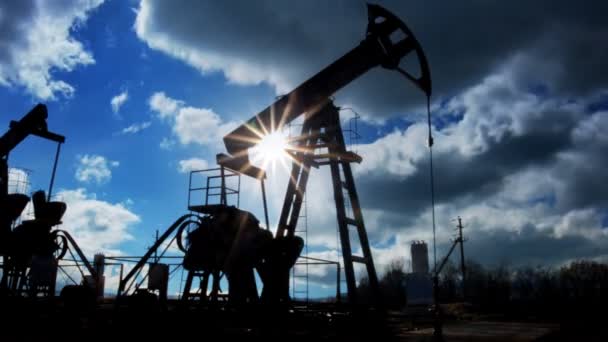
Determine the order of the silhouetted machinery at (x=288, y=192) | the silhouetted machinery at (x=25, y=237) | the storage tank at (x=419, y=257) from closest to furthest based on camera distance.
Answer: the silhouetted machinery at (x=288, y=192)
the silhouetted machinery at (x=25, y=237)
the storage tank at (x=419, y=257)

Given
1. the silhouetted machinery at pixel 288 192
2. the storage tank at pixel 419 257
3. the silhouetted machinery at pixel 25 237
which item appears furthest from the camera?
the storage tank at pixel 419 257

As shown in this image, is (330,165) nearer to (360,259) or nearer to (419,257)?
(360,259)

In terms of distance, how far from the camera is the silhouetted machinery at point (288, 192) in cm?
1113

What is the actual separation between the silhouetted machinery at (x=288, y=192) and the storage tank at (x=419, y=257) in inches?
2192

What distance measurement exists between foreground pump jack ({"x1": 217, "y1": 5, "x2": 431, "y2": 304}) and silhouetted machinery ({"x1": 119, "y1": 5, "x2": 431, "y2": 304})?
0.08ft

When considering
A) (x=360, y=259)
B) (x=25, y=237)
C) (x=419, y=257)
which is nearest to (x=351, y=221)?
(x=360, y=259)

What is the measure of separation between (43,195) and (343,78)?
876 centimetres

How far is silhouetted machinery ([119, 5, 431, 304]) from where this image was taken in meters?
11.1

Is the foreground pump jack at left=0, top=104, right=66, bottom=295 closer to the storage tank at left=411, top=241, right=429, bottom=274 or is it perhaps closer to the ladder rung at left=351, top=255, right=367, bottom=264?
the ladder rung at left=351, top=255, right=367, bottom=264

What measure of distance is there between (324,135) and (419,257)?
189 ft

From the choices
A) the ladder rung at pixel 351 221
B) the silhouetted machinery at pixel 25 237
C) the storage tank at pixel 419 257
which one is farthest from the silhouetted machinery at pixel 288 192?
the storage tank at pixel 419 257

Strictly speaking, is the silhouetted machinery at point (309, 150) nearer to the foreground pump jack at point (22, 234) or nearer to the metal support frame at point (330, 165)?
the metal support frame at point (330, 165)

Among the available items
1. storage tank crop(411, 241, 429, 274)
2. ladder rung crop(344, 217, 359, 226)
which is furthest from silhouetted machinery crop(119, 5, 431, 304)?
storage tank crop(411, 241, 429, 274)

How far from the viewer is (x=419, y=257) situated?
6844 centimetres
